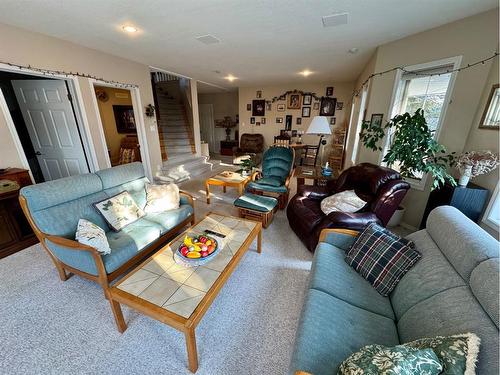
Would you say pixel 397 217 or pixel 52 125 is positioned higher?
pixel 52 125

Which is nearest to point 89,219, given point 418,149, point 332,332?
point 332,332

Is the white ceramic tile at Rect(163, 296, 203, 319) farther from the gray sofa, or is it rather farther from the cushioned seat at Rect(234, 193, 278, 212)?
the cushioned seat at Rect(234, 193, 278, 212)

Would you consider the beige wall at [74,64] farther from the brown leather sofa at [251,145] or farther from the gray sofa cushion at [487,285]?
the gray sofa cushion at [487,285]

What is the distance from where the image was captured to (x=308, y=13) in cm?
216

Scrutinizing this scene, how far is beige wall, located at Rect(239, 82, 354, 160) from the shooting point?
6.36 metres

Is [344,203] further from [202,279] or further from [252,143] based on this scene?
[252,143]

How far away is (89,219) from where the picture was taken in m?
2.00

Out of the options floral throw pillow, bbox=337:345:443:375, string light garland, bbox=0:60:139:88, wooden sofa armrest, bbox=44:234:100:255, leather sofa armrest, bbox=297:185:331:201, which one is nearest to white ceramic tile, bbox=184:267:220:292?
wooden sofa armrest, bbox=44:234:100:255

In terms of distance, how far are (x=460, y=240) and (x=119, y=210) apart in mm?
2798

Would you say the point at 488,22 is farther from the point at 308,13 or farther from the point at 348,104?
the point at 348,104

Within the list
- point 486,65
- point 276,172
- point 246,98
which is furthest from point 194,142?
point 486,65

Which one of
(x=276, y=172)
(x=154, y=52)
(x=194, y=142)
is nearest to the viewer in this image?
(x=154, y=52)

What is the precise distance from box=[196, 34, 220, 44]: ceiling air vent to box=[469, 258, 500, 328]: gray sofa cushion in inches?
134

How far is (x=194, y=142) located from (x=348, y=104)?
4.91 meters
